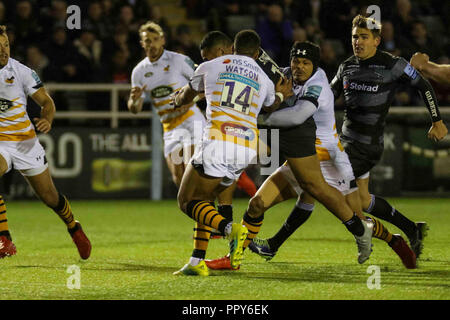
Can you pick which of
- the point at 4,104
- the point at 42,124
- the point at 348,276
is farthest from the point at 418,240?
the point at 4,104

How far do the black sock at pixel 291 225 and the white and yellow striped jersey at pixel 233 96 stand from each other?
1.37 metres

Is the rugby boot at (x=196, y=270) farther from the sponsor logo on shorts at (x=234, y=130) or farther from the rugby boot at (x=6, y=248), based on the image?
the rugby boot at (x=6, y=248)

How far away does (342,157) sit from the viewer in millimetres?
7246

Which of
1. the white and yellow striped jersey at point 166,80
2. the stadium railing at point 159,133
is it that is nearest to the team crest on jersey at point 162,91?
the white and yellow striped jersey at point 166,80

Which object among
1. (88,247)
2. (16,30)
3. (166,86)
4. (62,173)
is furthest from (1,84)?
(16,30)

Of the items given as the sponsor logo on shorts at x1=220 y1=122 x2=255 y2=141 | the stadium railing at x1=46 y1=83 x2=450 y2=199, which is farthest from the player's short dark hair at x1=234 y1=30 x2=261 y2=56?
the stadium railing at x1=46 y1=83 x2=450 y2=199

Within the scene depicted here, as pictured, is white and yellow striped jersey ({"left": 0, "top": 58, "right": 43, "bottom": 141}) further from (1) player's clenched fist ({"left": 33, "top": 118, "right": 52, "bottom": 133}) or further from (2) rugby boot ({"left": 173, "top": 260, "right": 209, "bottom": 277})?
(2) rugby boot ({"left": 173, "top": 260, "right": 209, "bottom": 277})

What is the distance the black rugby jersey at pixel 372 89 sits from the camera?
7336 millimetres

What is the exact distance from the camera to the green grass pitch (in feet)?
19.2

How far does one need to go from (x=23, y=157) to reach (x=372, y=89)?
9.70ft

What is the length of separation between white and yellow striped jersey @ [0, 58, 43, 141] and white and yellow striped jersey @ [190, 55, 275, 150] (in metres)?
1.84

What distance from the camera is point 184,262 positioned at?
299 inches

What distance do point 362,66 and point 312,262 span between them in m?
1.67

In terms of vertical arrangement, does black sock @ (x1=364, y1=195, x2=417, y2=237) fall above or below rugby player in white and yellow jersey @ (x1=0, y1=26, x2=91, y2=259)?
below
